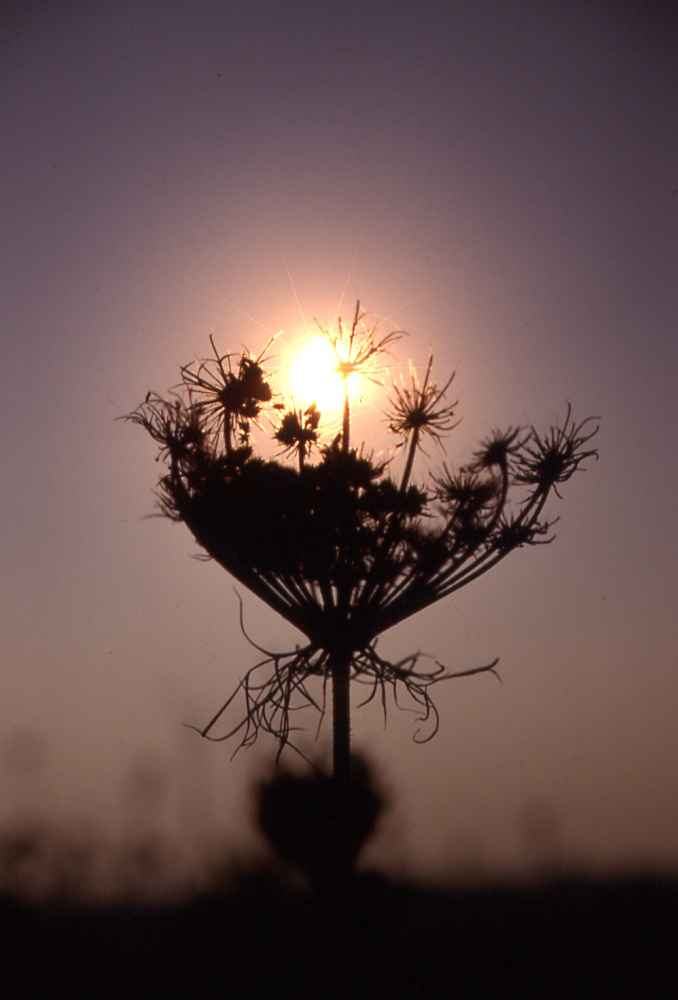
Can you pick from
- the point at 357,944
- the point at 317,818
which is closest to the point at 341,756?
the point at 317,818

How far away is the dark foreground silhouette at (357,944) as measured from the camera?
12312mm

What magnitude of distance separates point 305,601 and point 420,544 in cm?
151

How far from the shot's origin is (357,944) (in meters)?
12.2

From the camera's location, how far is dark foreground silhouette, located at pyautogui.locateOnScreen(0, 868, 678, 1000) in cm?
1231

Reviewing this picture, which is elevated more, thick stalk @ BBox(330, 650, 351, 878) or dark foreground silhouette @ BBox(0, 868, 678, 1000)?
thick stalk @ BBox(330, 650, 351, 878)

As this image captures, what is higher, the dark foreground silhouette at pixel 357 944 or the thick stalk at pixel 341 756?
the thick stalk at pixel 341 756

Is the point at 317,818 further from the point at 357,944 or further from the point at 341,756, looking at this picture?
the point at 357,944

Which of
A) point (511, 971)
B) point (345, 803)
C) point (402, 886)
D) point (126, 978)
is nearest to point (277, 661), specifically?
point (345, 803)

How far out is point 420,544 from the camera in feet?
41.6

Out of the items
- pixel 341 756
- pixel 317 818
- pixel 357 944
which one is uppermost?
pixel 341 756

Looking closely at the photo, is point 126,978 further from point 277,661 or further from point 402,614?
point 402,614

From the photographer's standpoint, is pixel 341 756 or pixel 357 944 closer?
pixel 357 944

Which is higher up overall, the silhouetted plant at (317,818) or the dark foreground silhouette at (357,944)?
Answer: the silhouetted plant at (317,818)

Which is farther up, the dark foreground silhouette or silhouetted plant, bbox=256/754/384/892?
silhouetted plant, bbox=256/754/384/892
